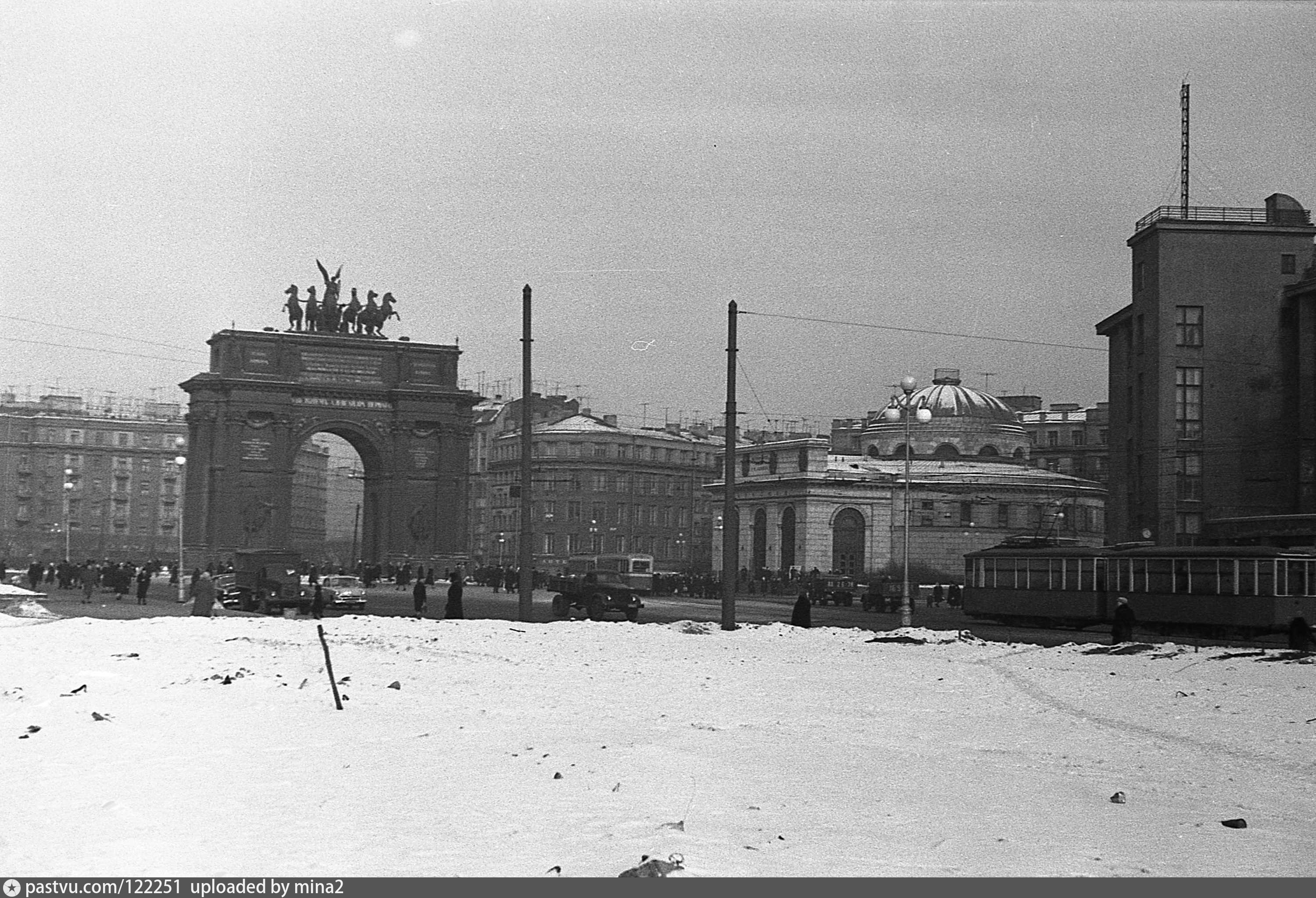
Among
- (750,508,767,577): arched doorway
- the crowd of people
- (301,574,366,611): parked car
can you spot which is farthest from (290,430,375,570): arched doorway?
(301,574,366,611): parked car

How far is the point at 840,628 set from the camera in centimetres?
3597

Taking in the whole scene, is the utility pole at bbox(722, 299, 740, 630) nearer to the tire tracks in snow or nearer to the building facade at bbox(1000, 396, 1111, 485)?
the tire tracks in snow

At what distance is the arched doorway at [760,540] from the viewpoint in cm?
9300

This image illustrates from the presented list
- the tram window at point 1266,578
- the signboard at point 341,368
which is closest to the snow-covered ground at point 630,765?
the tram window at point 1266,578

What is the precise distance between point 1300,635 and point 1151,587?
9.47 metres

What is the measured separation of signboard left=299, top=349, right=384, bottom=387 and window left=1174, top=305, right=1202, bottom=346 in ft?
137

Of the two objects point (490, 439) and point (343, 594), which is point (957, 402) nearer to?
point (490, 439)

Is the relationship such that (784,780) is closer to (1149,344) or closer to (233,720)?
(233,720)

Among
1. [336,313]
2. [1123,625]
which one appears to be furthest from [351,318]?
[1123,625]

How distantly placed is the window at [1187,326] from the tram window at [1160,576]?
1935 centimetres

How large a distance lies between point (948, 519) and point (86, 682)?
75.9 m

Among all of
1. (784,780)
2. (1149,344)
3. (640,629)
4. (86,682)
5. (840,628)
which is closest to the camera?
(784,780)

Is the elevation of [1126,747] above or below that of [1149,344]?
below
